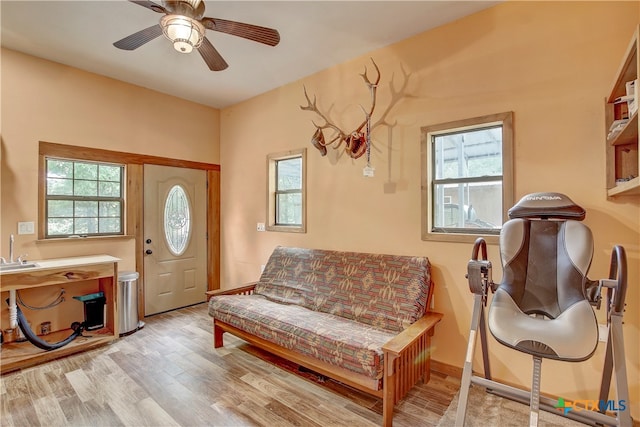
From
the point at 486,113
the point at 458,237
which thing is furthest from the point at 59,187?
the point at 486,113

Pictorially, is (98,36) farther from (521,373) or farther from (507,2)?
(521,373)

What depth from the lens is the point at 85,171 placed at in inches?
141

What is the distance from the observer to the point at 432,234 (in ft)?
8.79

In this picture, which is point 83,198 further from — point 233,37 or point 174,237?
point 233,37

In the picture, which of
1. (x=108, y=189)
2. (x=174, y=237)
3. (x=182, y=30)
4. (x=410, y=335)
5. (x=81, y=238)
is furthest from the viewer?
(x=174, y=237)

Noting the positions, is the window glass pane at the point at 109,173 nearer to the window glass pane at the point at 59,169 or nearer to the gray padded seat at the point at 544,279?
the window glass pane at the point at 59,169

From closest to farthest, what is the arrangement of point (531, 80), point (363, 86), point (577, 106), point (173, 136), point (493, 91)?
point (577, 106) → point (531, 80) → point (493, 91) → point (363, 86) → point (173, 136)

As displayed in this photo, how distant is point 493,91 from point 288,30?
186 cm

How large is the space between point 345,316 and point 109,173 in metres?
3.39

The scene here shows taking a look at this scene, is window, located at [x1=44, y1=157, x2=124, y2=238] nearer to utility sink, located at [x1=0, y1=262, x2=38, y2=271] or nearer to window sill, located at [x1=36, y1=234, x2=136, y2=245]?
window sill, located at [x1=36, y1=234, x2=136, y2=245]

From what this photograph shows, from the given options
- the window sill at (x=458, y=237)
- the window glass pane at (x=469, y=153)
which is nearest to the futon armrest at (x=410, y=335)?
the window sill at (x=458, y=237)

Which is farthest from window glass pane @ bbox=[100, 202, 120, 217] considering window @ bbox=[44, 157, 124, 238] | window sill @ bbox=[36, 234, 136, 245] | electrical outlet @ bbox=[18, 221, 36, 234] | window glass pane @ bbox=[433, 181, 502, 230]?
window glass pane @ bbox=[433, 181, 502, 230]

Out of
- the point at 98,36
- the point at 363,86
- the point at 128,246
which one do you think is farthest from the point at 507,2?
the point at 128,246

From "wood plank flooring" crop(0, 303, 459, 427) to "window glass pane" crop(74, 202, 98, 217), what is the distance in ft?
5.17
